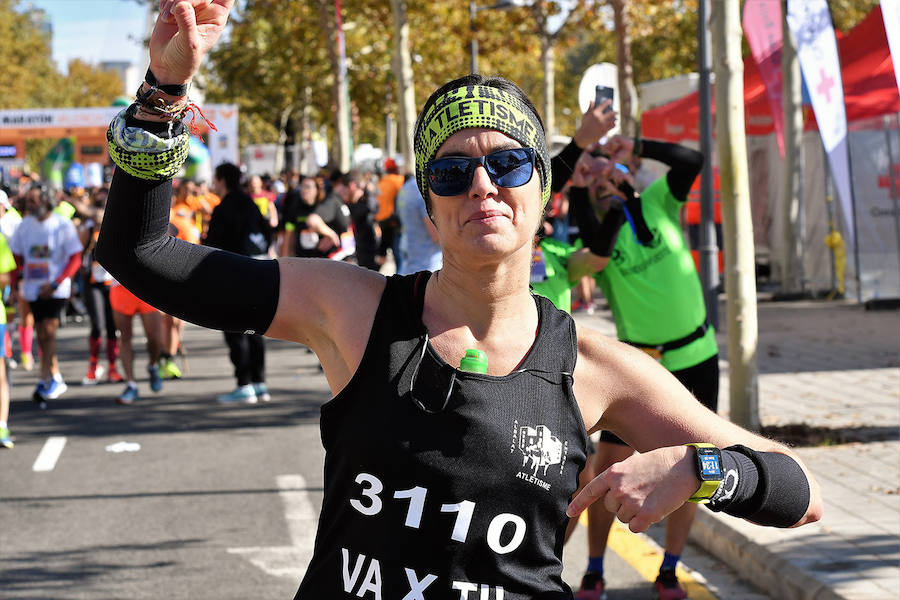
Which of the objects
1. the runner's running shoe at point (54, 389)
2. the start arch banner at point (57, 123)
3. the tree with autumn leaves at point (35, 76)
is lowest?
the runner's running shoe at point (54, 389)

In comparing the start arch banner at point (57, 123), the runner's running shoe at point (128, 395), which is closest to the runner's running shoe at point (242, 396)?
the runner's running shoe at point (128, 395)

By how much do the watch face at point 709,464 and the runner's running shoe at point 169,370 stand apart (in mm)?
10996

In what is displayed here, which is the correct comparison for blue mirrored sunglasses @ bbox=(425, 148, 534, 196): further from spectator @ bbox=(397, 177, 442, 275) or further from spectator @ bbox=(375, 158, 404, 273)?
spectator @ bbox=(375, 158, 404, 273)

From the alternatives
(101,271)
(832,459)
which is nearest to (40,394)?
(101,271)

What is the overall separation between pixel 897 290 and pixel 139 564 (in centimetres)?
1312

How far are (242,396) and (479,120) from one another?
30.6 feet

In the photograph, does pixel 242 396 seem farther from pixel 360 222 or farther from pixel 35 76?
pixel 35 76

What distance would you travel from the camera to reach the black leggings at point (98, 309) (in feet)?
42.1

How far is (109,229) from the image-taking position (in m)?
2.24

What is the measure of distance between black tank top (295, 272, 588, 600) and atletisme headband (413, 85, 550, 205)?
0.38m

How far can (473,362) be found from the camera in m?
2.36

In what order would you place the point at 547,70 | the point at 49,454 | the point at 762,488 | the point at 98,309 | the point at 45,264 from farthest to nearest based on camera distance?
1. the point at 547,70
2. the point at 98,309
3. the point at 45,264
4. the point at 49,454
5. the point at 762,488

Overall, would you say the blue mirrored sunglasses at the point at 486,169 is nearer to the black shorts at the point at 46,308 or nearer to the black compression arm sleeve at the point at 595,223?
the black compression arm sleeve at the point at 595,223

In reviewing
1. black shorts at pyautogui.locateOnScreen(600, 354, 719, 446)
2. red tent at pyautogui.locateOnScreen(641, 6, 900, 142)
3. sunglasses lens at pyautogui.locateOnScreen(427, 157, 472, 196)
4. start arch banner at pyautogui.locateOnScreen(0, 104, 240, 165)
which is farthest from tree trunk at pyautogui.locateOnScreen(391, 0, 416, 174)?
start arch banner at pyautogui.locateOnScreen(0, 104, 240, 165)
